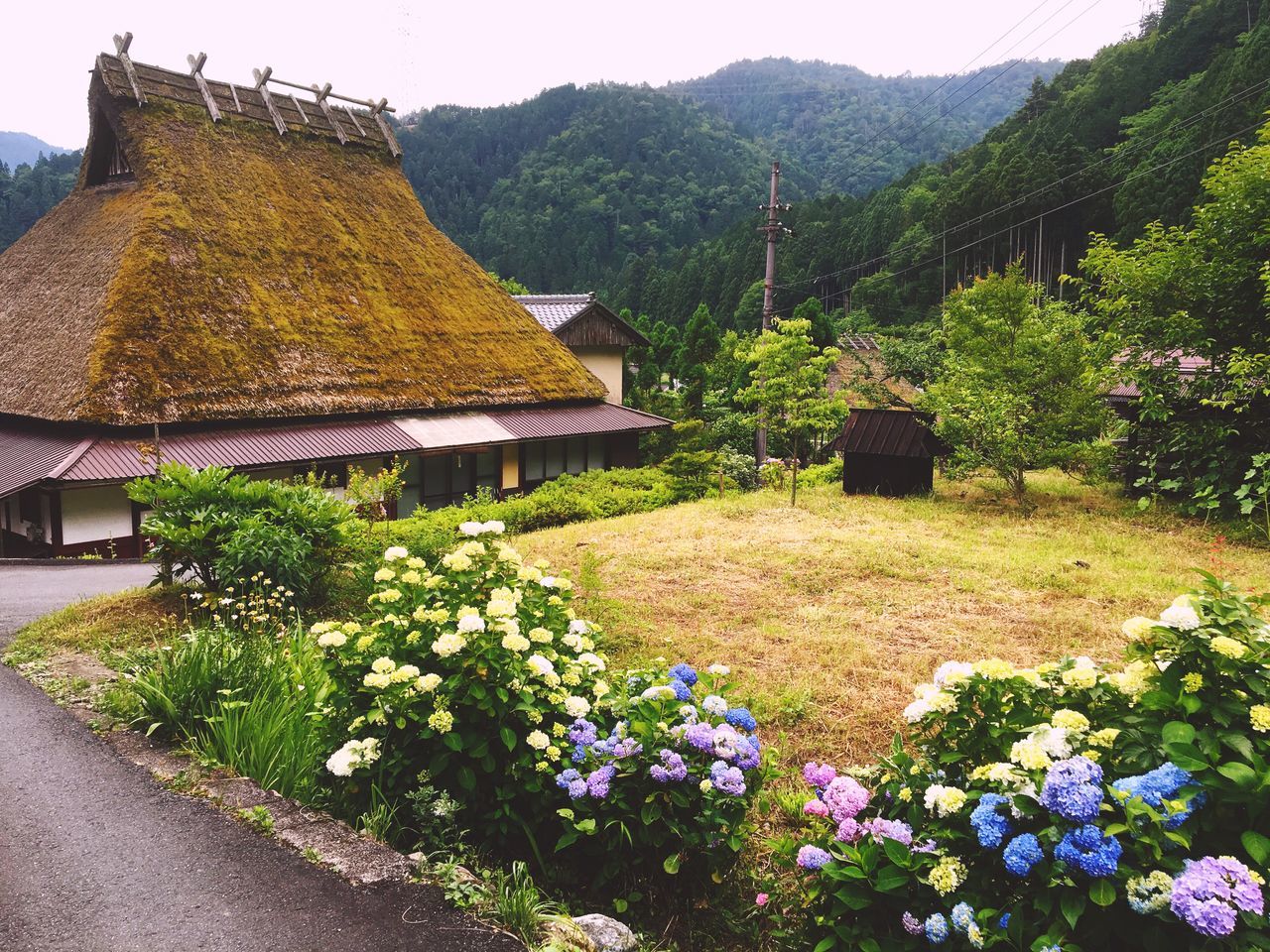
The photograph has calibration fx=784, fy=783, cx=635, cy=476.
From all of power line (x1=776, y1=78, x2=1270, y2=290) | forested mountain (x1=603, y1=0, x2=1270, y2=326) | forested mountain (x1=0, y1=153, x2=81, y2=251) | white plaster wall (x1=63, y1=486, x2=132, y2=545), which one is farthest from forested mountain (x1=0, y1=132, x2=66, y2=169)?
white plaster wall (x1=63, y1=486, x2=132, y2=545)

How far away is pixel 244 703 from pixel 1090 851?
12.1ft

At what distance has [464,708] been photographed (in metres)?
3.08

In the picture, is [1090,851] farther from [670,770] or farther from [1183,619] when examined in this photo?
[670,770]

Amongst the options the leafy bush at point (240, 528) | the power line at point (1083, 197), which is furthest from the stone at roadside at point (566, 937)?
the power line at point (1083, 197)

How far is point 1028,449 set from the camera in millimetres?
12016

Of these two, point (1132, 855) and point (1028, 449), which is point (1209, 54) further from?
point (1132, 855)

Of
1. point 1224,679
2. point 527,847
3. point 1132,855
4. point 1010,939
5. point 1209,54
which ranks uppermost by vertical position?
point 1209,54

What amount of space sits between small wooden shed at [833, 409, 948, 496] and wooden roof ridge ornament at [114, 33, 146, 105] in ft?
51.6

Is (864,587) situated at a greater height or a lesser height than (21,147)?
lesser

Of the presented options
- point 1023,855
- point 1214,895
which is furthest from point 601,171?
point 1214,895

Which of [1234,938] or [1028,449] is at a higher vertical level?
[1028,449]

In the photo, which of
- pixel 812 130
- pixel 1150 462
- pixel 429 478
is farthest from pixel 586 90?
pixel 1150 462

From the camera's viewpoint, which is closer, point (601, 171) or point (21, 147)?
point (601, 171)

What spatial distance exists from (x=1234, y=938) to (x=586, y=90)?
91.3m
